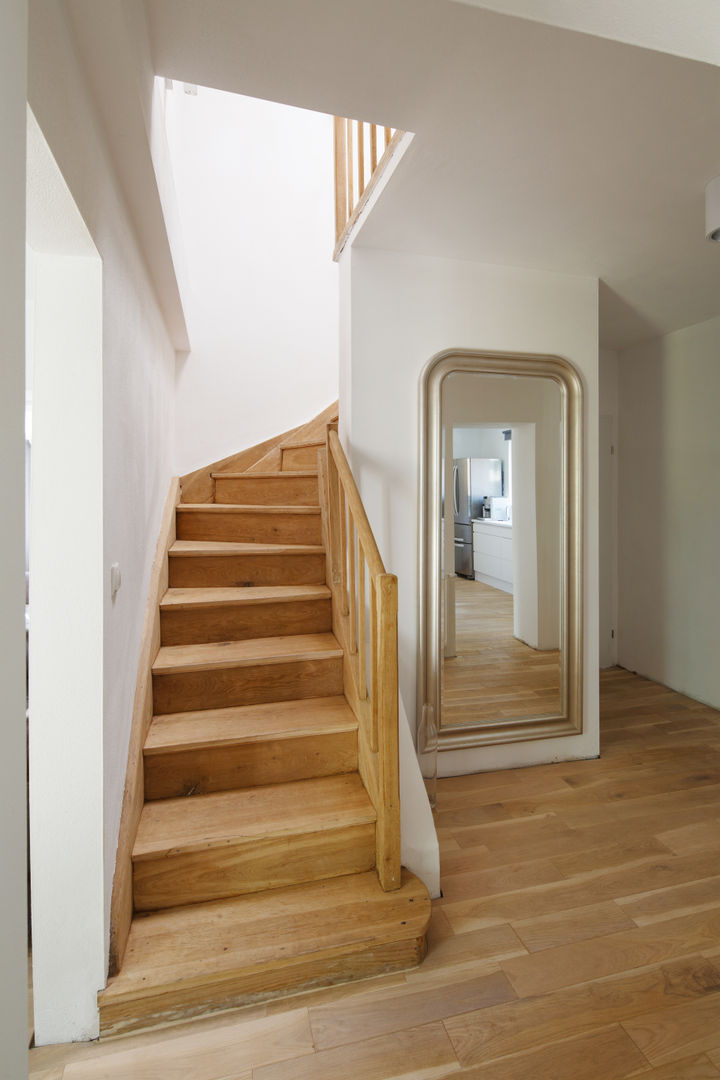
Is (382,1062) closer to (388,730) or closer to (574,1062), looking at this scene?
(574,1062)

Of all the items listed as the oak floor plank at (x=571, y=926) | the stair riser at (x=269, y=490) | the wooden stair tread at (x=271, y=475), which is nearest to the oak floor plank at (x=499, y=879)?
the oak floor plank at (x=571, y=926)

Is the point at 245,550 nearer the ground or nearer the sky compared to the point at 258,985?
nearer the sky

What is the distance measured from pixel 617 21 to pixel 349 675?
204 cm

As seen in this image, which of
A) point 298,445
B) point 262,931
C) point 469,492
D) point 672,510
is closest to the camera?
point 262,931

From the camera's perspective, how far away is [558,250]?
93.9 inches

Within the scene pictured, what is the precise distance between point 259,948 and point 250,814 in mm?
372

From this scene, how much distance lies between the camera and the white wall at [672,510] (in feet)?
11.0

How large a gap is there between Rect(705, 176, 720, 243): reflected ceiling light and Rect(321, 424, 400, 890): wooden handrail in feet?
4.80

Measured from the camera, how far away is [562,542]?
2.74 m

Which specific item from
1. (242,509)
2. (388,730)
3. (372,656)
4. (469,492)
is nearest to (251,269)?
(242,509)

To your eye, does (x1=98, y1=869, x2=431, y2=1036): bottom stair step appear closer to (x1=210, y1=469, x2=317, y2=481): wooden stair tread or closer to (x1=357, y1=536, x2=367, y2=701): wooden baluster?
(x1=357, y1=536, x2=367, y2=701): wooden baluster

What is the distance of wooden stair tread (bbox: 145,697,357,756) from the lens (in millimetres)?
1901

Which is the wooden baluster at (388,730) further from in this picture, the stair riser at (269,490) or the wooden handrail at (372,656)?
the stair riser at (269,490)

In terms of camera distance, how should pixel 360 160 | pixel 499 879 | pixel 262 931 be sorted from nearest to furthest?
1. pixel 262 931
2. pixel 499 879
3. pixel 360 160
